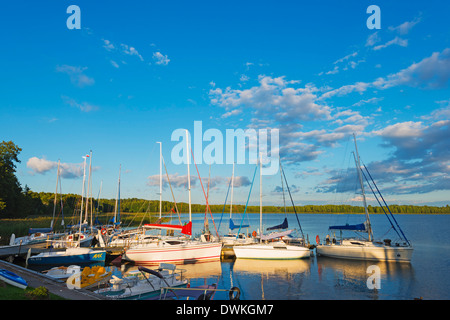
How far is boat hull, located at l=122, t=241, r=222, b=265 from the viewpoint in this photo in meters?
29.8

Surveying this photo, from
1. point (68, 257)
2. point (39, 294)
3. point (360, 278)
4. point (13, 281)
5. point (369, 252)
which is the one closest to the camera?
point (39, 294)

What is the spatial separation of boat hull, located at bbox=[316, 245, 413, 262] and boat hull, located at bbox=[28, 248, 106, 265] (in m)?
27.4

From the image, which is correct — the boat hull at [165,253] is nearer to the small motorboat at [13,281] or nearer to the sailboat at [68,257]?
the sailboat at [68,257]

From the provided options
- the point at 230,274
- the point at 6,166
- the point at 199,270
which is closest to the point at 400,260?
the point at 230,274

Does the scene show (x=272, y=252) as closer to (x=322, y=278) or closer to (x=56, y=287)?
(x=322, y=278)

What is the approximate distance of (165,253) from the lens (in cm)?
2995

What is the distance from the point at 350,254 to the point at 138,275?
25957 millimetres

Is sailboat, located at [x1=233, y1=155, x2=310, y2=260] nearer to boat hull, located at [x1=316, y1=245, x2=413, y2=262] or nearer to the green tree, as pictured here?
boat hull, located at [x1=316, y1=245, x2=413, y2=262]

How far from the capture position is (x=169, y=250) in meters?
30.0

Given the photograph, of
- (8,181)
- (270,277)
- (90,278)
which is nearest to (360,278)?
(270,277)

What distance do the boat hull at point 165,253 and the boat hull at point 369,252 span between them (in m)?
16.7

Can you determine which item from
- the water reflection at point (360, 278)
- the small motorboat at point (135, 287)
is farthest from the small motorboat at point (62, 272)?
the water reflection at point (360, 278)

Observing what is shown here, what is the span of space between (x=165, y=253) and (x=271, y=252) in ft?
41.2

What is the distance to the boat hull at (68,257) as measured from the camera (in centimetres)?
2730
